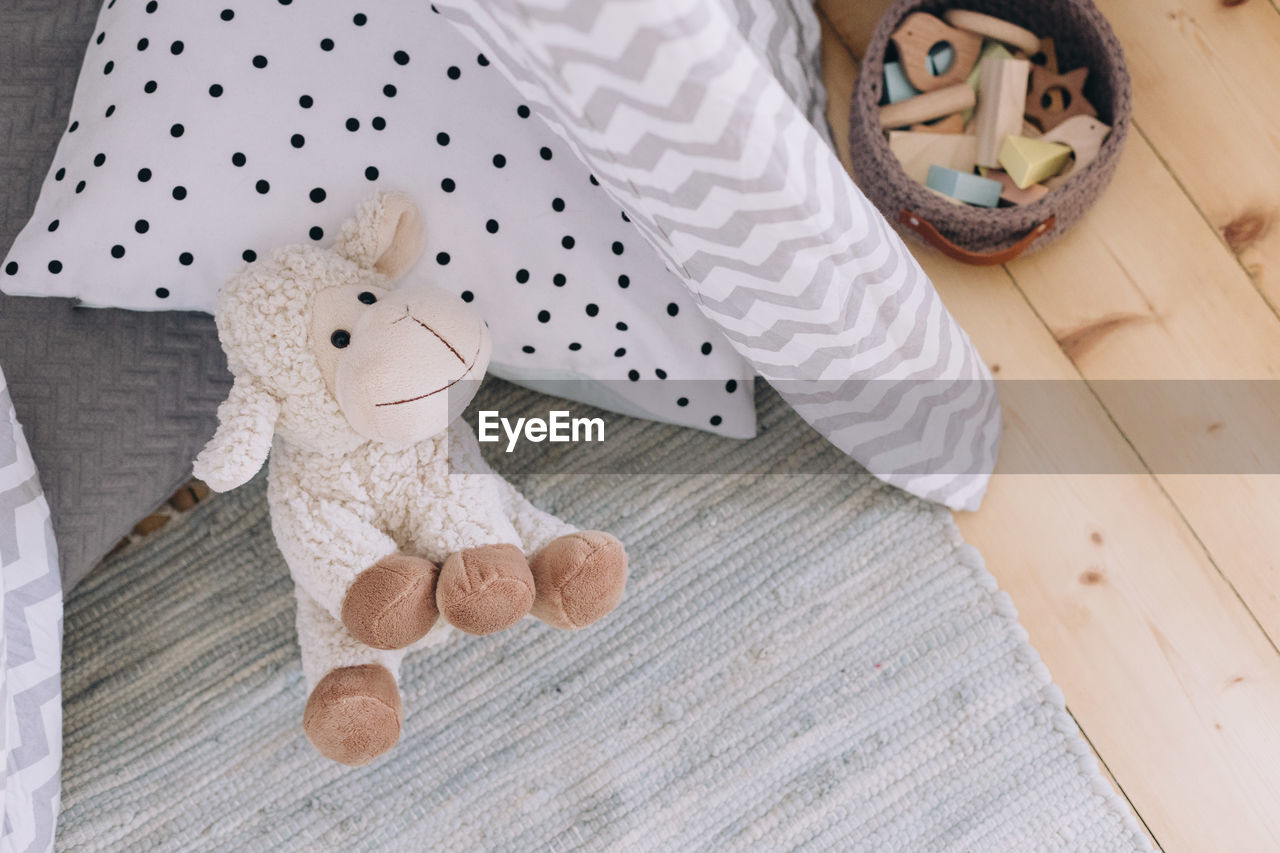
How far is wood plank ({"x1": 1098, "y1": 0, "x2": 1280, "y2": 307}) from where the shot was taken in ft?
3.26

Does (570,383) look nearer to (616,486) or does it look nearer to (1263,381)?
(616,486)

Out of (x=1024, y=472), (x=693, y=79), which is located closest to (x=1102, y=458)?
(x=1024, y=472)

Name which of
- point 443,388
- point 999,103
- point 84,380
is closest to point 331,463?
point 443,388

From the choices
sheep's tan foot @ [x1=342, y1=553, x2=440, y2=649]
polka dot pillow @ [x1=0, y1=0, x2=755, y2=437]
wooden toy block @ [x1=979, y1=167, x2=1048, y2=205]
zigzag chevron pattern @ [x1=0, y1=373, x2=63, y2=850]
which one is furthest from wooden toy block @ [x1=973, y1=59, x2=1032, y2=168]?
zigzag chevron pattern @ [x1=0, y1=373, x2=63, y2=850]

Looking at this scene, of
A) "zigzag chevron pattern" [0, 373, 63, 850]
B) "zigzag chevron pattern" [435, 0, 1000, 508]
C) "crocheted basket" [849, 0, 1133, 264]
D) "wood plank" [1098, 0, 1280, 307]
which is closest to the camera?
"zigzag chevron pattern" [435, 0, 1000, 508]

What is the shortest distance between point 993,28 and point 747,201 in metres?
0.58

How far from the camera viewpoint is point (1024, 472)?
0.97 m

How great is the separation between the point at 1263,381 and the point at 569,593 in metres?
0.76

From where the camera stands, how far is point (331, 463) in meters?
0.77

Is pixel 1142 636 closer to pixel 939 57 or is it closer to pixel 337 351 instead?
pixel 939 57

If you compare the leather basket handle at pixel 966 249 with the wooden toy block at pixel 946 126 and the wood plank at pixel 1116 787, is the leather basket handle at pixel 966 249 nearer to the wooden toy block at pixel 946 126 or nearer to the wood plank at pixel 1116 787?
the wooden toy block at pixel 946 126

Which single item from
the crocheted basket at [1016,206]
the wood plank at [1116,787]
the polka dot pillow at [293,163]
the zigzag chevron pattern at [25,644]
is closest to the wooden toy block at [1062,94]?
the crocheted basket at [1016,206]

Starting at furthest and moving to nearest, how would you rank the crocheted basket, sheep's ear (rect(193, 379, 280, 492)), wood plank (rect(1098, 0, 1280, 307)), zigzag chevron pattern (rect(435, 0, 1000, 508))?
1. wood plank (rect(1098, 0, 1280, 307))
2. the crocheted basket
3. sheep's ear (rect(193, 379, 280, 492))
4. zigzag chevron pattern (rect(435, 0, 1000, 508))

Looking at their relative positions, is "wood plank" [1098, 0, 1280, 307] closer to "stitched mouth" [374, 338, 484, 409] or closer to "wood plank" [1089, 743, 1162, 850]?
"wood plank" [1089, 743, 1162, 850]
